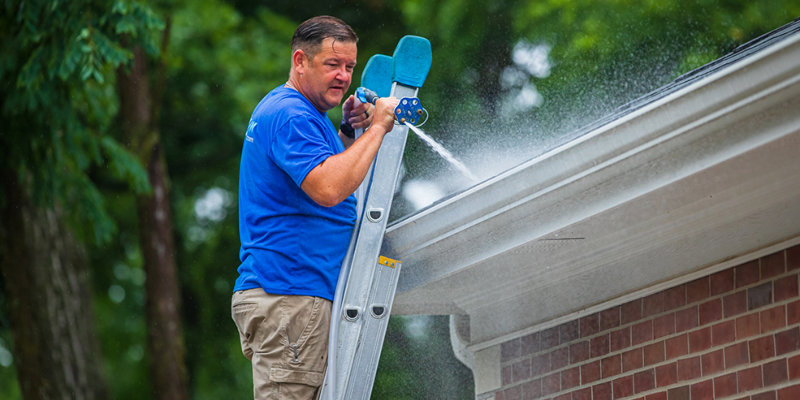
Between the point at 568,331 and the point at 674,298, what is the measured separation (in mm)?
651

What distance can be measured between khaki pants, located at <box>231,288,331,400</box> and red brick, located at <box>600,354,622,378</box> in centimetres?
136

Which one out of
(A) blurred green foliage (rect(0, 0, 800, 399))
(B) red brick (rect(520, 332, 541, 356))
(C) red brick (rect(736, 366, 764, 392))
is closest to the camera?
(C) red brick (rect(736, 366, 764, 392))

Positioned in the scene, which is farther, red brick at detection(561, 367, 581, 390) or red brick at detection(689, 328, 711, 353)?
red brick at detection(561, 367, 581, 390)

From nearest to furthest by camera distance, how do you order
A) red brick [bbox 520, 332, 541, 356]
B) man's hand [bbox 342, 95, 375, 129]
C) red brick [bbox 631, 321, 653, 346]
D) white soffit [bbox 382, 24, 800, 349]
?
white soffit [bbox 382, 24, 800, 349] → man's hand [bbox 342, 95, 375, 129] → red brick [bbox 631, 321, 653, 346] → red brick [bbox 520, 332, 541, 356]

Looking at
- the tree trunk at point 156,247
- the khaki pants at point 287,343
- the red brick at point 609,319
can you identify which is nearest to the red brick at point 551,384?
the red brick at point 609,319

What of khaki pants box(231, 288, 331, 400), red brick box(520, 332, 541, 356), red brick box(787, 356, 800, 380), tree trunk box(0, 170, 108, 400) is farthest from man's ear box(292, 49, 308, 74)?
tree trunk box(0, 170, 108, 400)

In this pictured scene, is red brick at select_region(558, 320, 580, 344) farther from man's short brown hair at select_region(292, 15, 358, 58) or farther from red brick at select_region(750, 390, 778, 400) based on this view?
man's short brown hair at select_region(292, 15, 358, 58)

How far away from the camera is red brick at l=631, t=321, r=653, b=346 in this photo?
165 inches

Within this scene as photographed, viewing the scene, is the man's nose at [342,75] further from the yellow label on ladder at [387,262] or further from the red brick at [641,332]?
the red brick at [641,332]

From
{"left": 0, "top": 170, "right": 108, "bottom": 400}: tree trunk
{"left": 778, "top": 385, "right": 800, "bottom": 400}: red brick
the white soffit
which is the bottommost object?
{"left": 778, "top": 385, "right": 800, "bottom": 400}: red brick

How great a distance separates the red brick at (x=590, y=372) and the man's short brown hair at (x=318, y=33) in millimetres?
1755

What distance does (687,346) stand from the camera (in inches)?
157

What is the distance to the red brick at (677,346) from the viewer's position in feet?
13.1

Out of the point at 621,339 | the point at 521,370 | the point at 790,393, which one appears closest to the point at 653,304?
the point at 621,339
